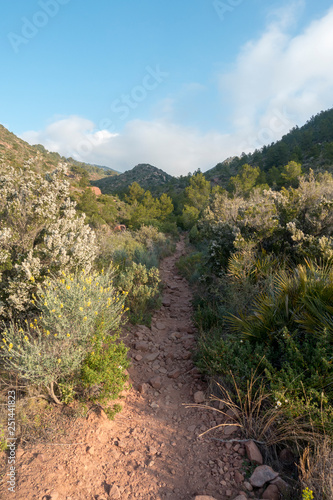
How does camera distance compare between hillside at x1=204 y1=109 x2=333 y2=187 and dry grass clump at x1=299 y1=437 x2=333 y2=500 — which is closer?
dry grass clump at x1=299 y1=437 x2=333 y2=500

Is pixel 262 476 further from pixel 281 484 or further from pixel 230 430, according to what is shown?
pixel 230 430

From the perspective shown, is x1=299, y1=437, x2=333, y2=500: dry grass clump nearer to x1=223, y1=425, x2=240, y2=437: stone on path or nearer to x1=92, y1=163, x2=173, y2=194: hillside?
x1=223, y1=425, x2=240, y2=437: stone on path

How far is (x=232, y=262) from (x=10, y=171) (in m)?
5.65

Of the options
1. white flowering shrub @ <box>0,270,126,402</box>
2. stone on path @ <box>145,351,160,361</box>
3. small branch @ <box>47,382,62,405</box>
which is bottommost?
stone on path @ <box>145,351,160,361</box>

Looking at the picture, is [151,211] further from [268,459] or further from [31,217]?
[268,459]

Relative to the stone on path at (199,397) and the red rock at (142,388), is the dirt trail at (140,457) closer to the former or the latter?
the red rock at (142,388)

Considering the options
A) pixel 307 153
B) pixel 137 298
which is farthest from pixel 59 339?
pixel 307 153

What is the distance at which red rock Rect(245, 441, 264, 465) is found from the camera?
2525 mm

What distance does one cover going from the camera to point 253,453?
8.40 ft

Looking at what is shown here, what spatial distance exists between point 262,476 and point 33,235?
17.3 feet

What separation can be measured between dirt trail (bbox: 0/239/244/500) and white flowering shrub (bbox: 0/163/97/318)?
2.28m

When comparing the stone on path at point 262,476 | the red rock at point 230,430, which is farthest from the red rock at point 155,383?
the stone on path at point 262,476

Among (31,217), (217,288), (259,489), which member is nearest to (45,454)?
(259,489)

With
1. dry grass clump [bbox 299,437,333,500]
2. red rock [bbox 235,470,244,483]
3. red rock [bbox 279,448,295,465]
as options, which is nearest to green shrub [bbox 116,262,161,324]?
red rock [bbox 235,470,244,483]
